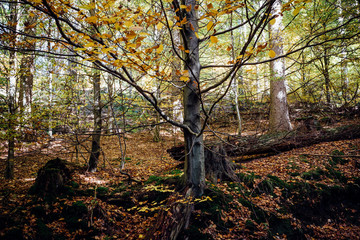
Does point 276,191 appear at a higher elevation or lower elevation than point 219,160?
lower

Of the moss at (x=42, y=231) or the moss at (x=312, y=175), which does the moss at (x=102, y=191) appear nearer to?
the moss at (x=42, y=231)

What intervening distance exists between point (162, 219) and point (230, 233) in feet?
4.07

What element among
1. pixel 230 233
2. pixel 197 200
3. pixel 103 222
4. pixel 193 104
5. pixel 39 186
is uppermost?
pixel 193 104

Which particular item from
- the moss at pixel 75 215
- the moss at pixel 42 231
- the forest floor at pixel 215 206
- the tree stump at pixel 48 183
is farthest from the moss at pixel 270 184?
the tree stump at pixel 48 183

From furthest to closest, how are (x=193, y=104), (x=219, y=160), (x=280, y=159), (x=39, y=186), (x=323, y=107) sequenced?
(x=323, y=107) < (x=280, y=159) < (x=219, y=160) < (x=39, y=186) < (x=193, y=104)

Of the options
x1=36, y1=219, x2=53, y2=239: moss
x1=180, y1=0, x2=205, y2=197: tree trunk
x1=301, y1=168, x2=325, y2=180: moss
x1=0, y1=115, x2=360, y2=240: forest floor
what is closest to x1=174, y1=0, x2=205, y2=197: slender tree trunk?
x1=180, y1=0, x2=205, y2=197: tree trunk

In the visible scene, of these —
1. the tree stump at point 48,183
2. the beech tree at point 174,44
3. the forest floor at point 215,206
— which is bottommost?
the forest floor at point 215,206

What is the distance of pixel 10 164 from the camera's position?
5.20 metres

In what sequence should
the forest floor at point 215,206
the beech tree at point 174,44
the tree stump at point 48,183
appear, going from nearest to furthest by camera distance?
the beech tree at point 174,44 → the forest floor at point 215,206 → the tree stump at point 48,183

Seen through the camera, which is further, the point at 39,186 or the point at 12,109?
the point at 12,109

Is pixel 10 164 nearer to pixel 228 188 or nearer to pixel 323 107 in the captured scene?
pixel 228 188

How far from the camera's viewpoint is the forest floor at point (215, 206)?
2945mm

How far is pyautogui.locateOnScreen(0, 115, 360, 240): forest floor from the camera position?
295cm

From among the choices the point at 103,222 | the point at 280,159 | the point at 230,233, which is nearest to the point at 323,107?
the point at 280,159
